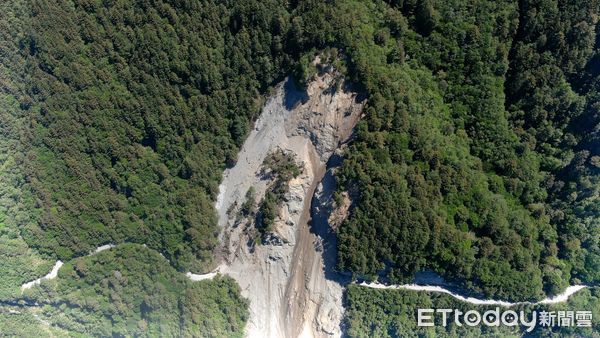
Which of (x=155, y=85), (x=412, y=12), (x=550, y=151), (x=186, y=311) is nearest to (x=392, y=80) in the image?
(x=412, y=12)

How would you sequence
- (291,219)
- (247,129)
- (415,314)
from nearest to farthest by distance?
(415,314) → (291,219) → (247,129)

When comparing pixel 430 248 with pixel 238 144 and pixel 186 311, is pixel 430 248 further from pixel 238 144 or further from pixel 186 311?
pixel 186 311

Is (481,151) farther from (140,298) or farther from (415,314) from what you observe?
(140,298)

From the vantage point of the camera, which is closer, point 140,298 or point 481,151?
point 481,151

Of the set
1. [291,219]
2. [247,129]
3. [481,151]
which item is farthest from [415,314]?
[247,129]

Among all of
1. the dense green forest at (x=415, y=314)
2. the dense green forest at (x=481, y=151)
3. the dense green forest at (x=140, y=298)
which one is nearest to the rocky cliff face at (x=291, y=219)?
the dense green forest at (x=415, y=314)
